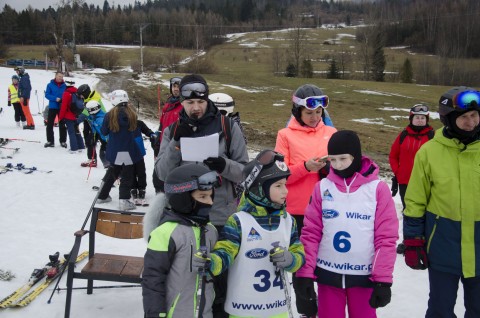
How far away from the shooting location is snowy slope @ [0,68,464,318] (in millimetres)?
4562

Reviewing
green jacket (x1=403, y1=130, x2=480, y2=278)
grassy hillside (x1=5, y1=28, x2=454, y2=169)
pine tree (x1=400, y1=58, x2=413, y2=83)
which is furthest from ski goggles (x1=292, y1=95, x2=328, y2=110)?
pine tree (x1=400, y1=58, x2=413, y2=83)

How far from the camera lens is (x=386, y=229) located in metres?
3.07

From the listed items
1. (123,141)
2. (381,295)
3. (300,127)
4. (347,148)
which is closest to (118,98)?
(123,141)

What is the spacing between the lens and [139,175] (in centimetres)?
795

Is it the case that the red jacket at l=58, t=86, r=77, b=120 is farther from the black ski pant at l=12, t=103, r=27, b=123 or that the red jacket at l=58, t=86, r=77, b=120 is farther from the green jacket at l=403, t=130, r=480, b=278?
the green jacket at l=403, t=130, r=480, b=278

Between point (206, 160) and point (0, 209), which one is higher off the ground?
point (206, 160)

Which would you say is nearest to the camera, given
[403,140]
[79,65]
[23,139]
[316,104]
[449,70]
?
[316,104]

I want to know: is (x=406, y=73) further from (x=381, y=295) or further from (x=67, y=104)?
(x=381, y=295)

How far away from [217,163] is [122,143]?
4.32m

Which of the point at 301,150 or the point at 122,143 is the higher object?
the point at 301,150

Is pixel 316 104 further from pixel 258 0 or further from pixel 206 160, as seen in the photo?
pixel 258 0

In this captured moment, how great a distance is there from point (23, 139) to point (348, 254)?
12.8 metres

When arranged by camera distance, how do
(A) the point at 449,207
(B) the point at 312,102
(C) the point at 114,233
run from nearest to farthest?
1. (A) the point at 449,207
2. (B) the point at 312,102
3. (C) the point at 114,233

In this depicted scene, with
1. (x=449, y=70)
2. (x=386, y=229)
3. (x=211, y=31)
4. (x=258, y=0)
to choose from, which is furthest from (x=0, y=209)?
(x=258, y=0)
